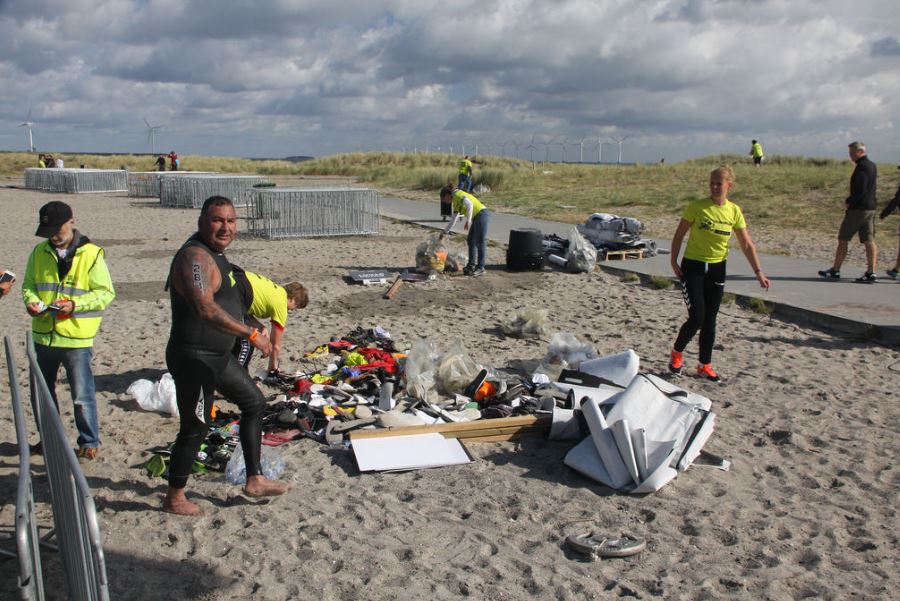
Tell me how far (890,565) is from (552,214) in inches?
778

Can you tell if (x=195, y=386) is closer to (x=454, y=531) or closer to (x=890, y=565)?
(x=454, y=531)

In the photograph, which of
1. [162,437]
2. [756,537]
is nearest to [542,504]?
[756,537]

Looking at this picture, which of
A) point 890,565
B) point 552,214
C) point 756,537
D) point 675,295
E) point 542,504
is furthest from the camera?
point 552,214

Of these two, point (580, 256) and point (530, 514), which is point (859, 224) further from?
point (530, 514)

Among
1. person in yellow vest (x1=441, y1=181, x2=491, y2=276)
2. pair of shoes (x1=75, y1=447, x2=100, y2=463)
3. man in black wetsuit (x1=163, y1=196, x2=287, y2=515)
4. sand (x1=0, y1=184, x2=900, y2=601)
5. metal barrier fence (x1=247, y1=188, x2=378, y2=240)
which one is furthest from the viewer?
metal barrier fence (x1=247, y1=188, x2=378, y2=240)

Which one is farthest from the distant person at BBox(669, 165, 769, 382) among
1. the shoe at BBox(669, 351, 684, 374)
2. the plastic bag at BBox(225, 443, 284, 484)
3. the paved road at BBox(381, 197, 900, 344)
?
the plastic bag at BBox(225, 443, 284, 484)

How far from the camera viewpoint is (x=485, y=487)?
452 centimetres

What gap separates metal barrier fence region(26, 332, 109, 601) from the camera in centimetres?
204

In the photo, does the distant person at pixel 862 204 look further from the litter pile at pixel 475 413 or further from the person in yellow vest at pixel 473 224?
the litter pile at pixel 475 413

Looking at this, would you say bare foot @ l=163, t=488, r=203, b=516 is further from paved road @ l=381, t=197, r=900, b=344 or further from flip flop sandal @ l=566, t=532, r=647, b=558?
paved road @ l=381, t=197, r=900, b=344

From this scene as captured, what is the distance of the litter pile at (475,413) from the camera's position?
15.1 feet

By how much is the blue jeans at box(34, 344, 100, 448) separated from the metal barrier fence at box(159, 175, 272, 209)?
21336 mm

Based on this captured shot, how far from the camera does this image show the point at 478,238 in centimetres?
1195

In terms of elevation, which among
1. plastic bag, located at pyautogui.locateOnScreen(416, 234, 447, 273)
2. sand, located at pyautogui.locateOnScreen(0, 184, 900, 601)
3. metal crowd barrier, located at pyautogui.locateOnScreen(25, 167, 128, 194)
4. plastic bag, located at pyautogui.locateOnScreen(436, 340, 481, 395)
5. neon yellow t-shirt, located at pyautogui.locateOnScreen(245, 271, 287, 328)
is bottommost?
sand, located at pyautogui.locateOnScreen(0, 184, 900, 601)
